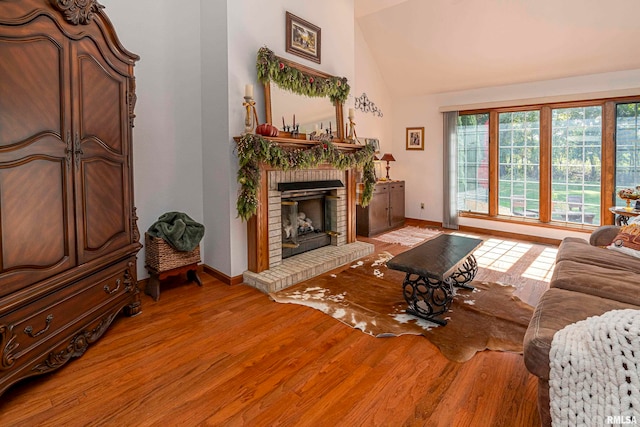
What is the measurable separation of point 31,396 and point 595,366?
2.68 m

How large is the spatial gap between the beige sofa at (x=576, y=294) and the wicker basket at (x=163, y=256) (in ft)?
9.53

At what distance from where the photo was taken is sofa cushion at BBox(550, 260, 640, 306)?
6.52ft

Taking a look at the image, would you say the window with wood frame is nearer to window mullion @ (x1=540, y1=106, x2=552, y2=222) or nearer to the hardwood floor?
window mullion @ (x1=540, y1=106, x2=552, y2=222)

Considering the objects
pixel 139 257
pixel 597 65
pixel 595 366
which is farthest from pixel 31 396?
pixel 597 65

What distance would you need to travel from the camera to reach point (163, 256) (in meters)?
3.24

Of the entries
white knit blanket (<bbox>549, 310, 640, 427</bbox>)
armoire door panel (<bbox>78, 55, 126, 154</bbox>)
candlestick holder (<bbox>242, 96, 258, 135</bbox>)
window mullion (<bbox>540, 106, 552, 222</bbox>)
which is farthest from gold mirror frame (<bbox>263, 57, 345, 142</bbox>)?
window mullion (<bbox>540, 106, 552, 222</bbox>)

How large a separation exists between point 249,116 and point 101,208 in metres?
1.63


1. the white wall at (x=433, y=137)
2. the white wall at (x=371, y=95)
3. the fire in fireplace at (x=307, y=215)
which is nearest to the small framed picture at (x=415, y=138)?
the white wall at (x=433, y=137)

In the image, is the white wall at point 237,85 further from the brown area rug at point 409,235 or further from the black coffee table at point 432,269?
the brown area rug at point 409,235

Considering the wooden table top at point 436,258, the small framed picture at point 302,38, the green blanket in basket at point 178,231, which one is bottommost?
the wooden table top at point 436,258

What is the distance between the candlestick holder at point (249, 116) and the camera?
341 centimetres

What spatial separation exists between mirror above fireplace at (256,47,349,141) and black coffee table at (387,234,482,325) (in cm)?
196

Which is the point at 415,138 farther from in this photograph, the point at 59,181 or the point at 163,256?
the point at 59,181

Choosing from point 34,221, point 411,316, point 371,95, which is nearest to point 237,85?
point 34,221
